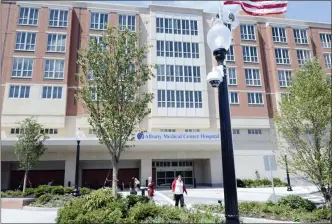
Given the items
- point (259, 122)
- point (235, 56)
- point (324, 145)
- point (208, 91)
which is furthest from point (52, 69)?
point (324, 145)

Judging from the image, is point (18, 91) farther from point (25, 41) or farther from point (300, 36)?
point (300, 36)

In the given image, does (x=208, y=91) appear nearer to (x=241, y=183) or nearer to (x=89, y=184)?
(x=241, y=183)

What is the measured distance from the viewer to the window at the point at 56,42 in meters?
34.3

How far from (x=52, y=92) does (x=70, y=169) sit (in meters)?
9.68

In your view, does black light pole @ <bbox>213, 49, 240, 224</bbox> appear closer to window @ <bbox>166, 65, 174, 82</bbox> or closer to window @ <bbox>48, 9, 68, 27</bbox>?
window @ <bbox>166, 65, 174, 82</bbox>

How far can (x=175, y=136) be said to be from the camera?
2931cm

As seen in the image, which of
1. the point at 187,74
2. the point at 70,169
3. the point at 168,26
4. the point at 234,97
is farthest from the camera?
the point at 234,97

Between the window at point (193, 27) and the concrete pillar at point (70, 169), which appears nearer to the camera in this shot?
the concrete pillar at point (70, 169)

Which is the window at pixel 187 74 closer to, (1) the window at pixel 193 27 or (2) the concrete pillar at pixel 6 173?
(1) the window at pixel 193 27

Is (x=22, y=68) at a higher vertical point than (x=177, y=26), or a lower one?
lower

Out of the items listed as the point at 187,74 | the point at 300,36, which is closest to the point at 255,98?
the point at 187,74

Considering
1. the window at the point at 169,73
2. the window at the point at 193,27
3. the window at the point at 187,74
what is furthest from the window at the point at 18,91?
the window at the point at 193,27

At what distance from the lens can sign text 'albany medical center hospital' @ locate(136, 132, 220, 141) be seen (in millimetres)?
28609

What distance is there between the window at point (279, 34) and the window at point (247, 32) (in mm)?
3267
